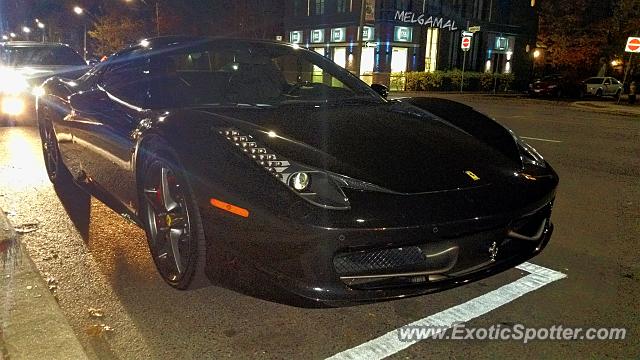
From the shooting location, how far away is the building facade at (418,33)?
104ft

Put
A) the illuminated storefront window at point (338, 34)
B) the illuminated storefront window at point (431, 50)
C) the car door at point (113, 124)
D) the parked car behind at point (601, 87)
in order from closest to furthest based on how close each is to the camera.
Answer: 1. the car door at point (113, 124)
2. the parked car behind at point (601, 87)
3. the illuminated storefront window at point (338, 34)
4. the illuminated storefront window at point (431, 50)

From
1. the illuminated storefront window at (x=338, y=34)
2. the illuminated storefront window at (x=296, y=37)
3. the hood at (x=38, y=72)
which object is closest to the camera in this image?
the hood at (x=38, y=72)

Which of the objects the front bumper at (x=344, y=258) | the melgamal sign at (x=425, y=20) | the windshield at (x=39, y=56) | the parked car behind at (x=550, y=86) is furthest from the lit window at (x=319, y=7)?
the front bumper at (x=344, y=258)

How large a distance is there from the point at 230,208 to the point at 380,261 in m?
0.71

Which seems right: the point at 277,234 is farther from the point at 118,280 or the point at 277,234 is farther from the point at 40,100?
the point at 40,100

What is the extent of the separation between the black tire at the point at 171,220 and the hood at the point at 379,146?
0.41m

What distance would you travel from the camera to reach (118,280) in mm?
2979

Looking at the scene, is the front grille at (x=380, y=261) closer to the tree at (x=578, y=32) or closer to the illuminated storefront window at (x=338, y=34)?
the illuminated storefront window at (x=338, y=34)

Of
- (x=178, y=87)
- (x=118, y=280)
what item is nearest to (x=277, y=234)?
(x=118, y=280)

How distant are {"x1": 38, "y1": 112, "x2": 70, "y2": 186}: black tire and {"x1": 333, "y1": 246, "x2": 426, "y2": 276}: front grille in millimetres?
3589

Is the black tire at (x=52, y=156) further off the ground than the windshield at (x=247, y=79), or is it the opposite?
the windshield at (x=247, y=79)

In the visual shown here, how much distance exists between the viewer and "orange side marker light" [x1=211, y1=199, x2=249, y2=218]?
221cm

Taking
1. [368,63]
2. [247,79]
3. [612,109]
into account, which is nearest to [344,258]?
[247,79]

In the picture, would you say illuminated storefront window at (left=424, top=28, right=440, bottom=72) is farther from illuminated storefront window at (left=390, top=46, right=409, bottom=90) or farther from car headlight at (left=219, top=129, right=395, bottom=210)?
car headlight at (left=219, top=129, right=395, bottom=210)
